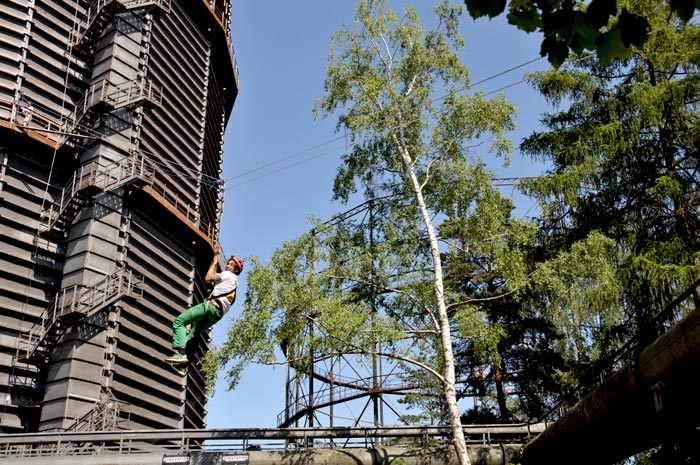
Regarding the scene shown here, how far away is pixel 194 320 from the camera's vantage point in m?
9.65

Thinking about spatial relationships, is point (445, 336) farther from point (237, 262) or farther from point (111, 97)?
point (111, 97)

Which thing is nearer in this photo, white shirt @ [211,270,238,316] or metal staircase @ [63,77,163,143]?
white shirt @ [211,270,238,316]

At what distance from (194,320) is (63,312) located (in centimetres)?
878

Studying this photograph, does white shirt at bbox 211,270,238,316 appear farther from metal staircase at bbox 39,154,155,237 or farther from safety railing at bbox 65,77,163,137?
safety railing at bbox 65,77,163,137

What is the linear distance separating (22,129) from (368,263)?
9315 mm

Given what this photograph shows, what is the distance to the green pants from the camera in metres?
9.31

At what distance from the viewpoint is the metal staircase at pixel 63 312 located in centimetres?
1716

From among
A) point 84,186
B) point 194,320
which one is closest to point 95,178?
point 84,186

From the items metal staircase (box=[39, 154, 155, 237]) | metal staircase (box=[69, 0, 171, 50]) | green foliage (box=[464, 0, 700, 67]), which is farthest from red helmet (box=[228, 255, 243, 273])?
metal staircase (box=[69, 0, 171, 50])

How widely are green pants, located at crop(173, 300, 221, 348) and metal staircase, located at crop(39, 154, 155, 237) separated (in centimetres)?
1002

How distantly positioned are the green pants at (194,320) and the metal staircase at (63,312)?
326 inches

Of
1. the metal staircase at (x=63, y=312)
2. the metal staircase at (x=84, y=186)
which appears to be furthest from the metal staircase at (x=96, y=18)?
the metal staircase at (x=63, y=312)

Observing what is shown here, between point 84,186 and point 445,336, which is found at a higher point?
point 84,186

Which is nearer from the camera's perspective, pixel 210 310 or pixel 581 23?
pixel 581 23
